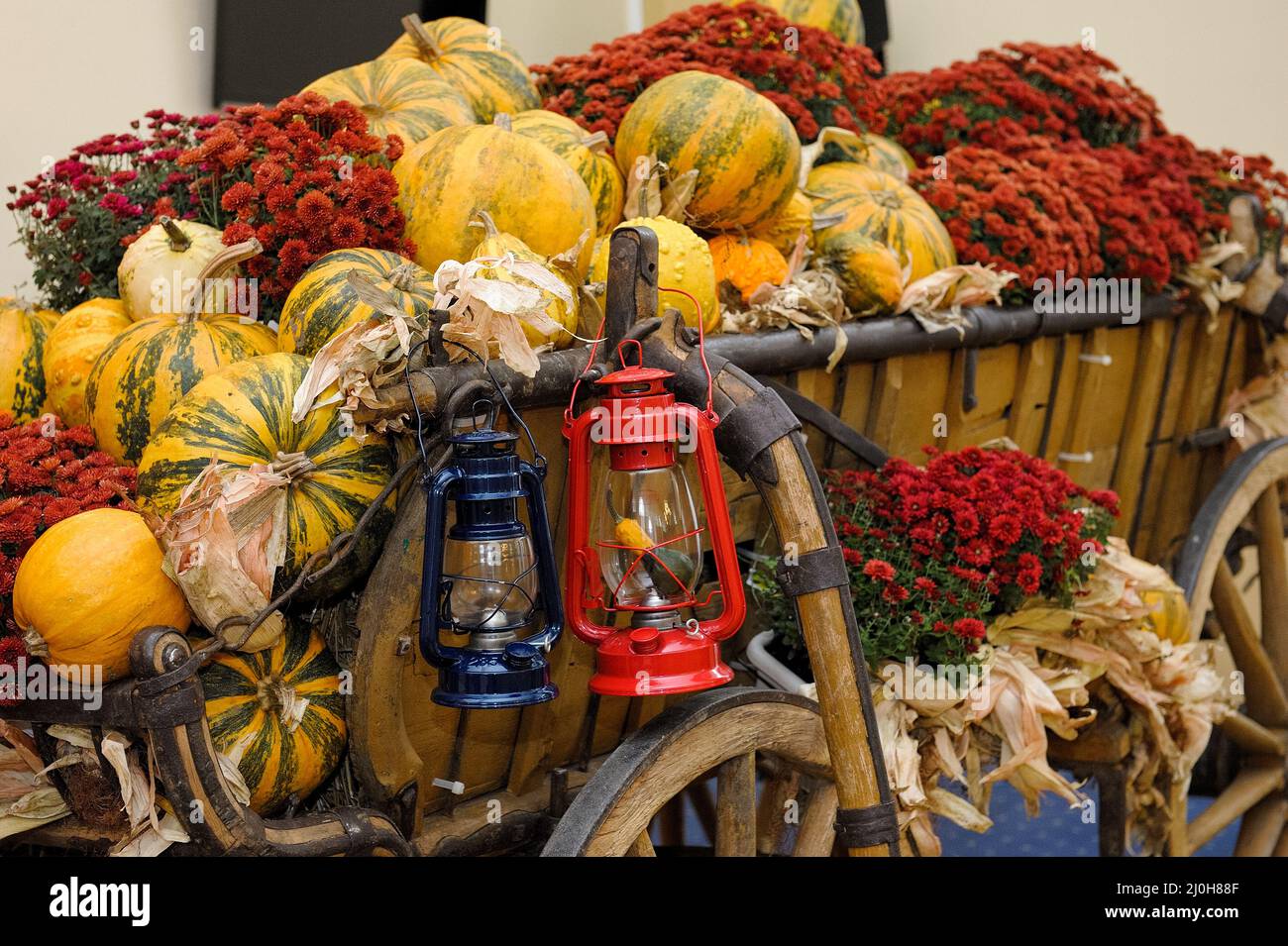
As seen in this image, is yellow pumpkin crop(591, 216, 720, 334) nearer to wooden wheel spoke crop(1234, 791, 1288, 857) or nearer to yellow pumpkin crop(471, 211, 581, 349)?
yellow pumpkin crop(471, 211, 581, 349)

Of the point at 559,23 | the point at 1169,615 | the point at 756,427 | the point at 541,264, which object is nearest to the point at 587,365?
the point at 541,264

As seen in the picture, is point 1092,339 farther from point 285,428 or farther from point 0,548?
point 0,548

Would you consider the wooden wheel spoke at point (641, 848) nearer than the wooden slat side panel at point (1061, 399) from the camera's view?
Yes

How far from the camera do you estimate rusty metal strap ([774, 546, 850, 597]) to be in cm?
211

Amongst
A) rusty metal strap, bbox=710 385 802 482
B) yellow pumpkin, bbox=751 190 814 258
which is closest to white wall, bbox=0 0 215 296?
yellow pumpkin, bbox=751 190 814 258

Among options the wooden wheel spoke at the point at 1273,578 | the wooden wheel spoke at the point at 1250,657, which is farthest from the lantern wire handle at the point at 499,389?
the wooden wheel spoke at the point at 1273,578

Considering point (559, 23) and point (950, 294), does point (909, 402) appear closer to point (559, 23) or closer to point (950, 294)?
point (950, 294)

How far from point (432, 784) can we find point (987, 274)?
1875 mm

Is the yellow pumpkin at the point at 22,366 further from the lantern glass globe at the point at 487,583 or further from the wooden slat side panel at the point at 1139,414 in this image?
the wooden slat side panel at the point at 1139,414

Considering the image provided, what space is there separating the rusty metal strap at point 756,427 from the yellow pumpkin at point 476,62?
1.35 meters

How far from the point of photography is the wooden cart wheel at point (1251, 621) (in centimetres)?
374

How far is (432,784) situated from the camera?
7.02 ft

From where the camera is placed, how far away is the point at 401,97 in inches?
115
